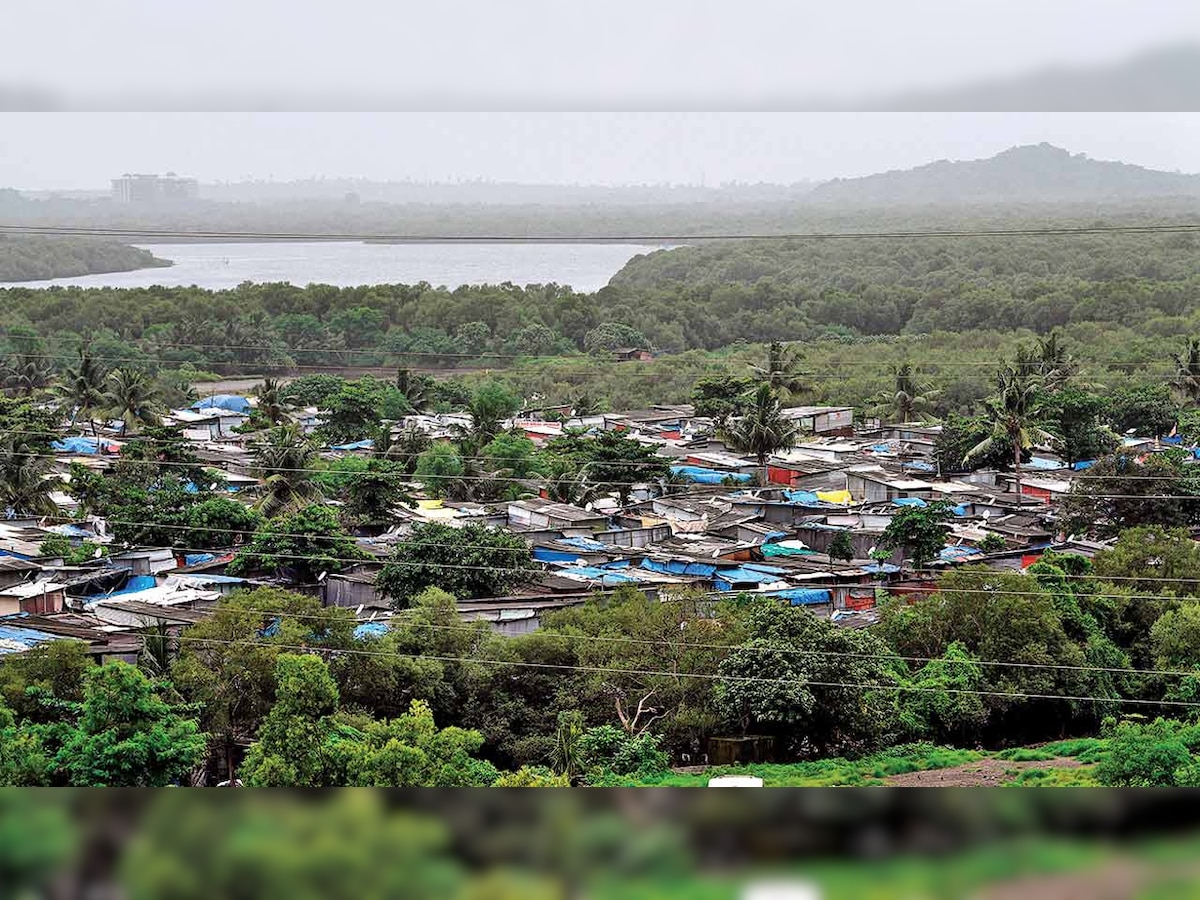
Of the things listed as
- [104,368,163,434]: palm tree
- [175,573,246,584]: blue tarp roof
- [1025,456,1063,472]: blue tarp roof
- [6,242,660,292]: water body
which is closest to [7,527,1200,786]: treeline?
[175,573,246,584]: blue tarp roof

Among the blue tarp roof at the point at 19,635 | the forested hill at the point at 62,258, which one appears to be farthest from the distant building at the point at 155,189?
the blue tarp roof at the point at 19,635

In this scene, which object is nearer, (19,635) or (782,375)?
(19,635)

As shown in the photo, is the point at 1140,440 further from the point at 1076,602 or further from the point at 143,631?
the point at 143,631

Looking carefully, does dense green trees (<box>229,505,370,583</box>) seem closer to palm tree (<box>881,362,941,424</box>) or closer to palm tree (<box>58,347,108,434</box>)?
palm tree (<box>58,347,108,434</box>)

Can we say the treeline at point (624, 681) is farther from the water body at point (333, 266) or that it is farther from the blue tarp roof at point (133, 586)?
the water body at point (333, 266)

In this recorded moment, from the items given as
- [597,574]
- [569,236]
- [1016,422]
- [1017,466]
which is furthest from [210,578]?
[569,236]

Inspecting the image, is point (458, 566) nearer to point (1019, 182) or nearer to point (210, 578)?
point (210, 578)
